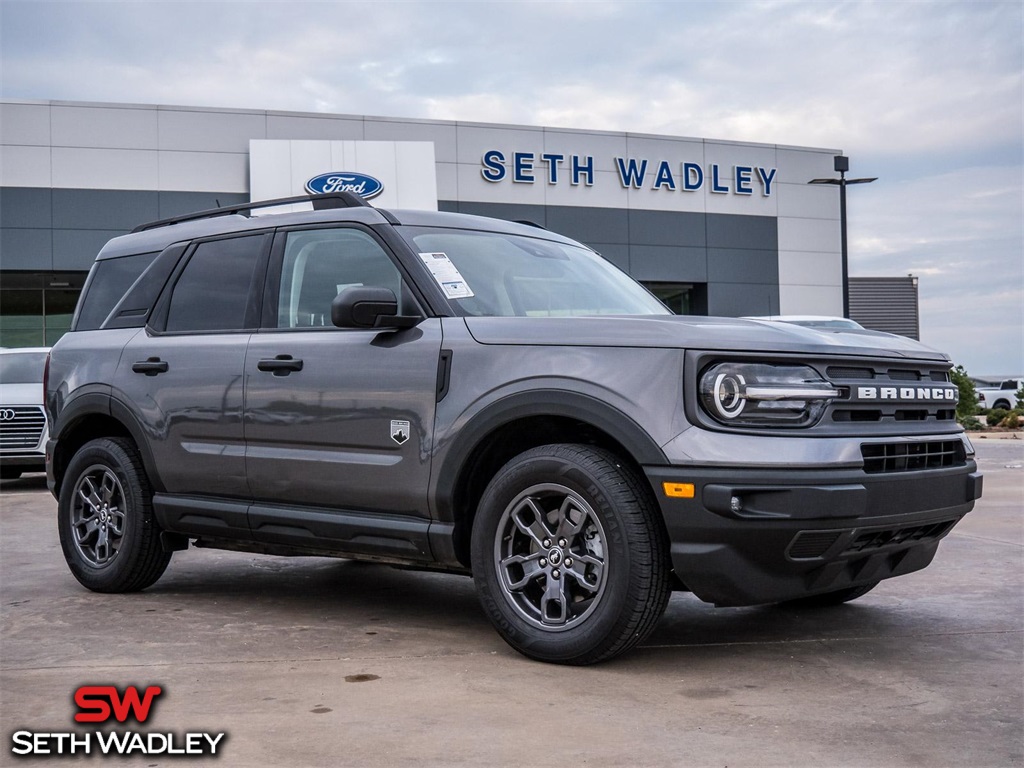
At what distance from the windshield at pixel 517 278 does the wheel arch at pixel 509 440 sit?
0.55 m

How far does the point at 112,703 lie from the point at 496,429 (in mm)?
1706

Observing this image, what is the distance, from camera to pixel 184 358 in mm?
5824

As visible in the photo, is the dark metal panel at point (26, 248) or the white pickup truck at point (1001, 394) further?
the white pickup truck at point (1001, 394)

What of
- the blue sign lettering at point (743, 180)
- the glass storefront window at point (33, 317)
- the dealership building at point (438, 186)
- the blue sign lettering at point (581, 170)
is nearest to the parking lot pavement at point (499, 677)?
the dealership building at point (438, 186)

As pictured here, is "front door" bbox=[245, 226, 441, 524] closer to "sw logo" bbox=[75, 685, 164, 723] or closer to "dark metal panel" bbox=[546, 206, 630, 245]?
"sw logo" bbox=[75, 685, 164, 723]

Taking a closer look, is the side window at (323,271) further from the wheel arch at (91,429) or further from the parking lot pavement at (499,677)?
the parking lot pavement at (499,677)

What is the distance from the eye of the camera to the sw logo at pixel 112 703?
3738mm

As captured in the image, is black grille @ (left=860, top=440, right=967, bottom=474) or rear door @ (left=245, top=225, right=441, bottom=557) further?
rear door @ (left=245, top=225, right=441, bottom=557)

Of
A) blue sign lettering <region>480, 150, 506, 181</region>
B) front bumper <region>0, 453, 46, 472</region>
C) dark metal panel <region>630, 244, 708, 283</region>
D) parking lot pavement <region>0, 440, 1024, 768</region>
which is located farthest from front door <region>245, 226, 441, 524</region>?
dark metal panel <region>630, 244, 708, 283</region>

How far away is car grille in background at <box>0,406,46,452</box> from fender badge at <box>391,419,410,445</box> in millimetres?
9874

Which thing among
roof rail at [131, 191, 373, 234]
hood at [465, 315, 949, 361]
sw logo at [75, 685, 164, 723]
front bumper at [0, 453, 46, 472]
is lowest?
sw logo at [75, 685, 164, 723]

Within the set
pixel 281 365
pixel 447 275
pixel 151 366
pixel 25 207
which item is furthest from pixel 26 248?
pixel 447 275

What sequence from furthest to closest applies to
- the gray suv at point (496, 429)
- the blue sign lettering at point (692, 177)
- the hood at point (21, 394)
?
the blue sign lettering at point (692, 177) < the hood at point (21, 394) < the gray suv at point (496, 429)

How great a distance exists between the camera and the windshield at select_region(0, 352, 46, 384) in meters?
14.2
